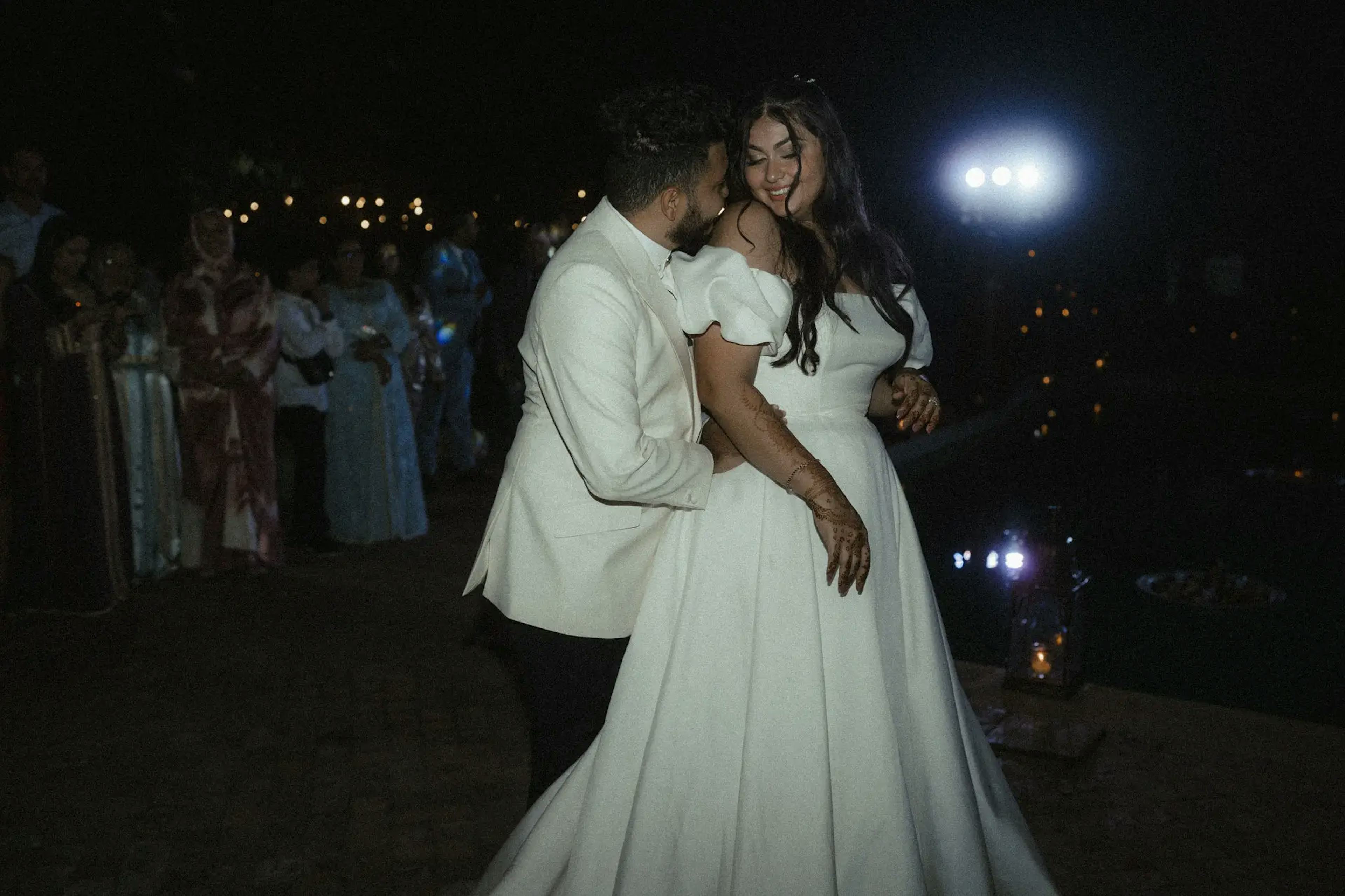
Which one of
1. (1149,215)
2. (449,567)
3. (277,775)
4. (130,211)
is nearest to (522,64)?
(130,211)

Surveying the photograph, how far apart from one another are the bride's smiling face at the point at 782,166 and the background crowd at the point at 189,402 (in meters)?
4.25

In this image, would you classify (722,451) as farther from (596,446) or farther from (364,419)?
(364,419)

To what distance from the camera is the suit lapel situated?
7.97ft

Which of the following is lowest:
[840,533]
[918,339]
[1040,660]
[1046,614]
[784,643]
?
[1040,660]

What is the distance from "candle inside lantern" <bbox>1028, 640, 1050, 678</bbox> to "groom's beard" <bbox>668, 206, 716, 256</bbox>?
2.77 m

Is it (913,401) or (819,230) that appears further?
(913,401)

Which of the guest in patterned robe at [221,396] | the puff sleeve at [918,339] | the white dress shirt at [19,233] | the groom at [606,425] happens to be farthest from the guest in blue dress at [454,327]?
the groom at [606,425]

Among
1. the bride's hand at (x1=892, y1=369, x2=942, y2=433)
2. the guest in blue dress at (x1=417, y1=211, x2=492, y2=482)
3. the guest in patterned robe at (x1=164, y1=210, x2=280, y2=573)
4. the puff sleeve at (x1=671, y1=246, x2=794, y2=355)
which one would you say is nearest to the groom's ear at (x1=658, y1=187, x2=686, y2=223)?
the puff sleeve at (x1=671, y1=246, x2=794, y2=355)

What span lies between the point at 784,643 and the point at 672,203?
0.97m

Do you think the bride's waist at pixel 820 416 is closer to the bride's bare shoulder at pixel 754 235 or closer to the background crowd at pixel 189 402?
the bride's bare shoulder at pixel 754 235

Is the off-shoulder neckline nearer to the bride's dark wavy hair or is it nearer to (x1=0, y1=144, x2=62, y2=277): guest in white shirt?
the bride's dark wavy hair

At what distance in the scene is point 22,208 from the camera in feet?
20.8

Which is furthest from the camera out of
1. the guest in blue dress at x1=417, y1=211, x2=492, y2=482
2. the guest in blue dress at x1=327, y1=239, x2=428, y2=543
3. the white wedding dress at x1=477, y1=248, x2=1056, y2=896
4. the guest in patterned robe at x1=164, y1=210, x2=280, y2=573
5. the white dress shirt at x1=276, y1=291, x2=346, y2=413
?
the guest in blue dress at x1=417, y1=211, x2=492, y2=482

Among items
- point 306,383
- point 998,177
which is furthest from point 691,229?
point 998,177
